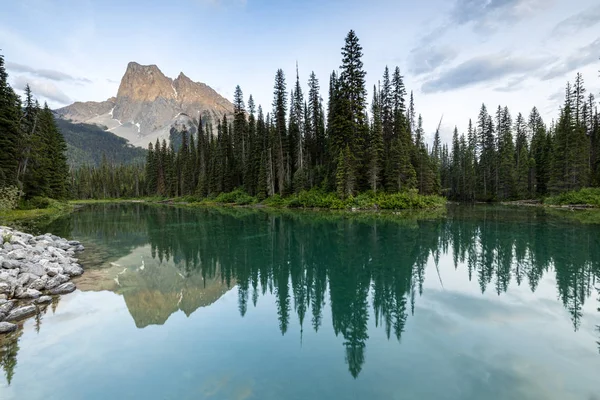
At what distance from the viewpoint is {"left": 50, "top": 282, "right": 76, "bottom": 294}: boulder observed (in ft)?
42.3

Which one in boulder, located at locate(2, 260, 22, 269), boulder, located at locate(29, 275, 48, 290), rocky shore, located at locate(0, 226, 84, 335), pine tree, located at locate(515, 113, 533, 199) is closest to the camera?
rocky shore, located at locate(0, 226, 84, 335)

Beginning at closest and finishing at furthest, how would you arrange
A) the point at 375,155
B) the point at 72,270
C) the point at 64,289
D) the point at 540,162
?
1. the point at 64,289
2. the point at 72,270
3. the point at 375,155
4. the point at 540,162

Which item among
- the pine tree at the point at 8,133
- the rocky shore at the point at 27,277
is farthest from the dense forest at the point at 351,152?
the rocky shore at the point at 27,277

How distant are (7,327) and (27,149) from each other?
142 ft

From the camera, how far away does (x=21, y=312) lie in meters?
10.4

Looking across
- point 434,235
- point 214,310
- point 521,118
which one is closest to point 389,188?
point 434,235

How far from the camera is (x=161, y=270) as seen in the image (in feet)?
59.2

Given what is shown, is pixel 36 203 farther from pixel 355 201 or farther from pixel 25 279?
pixel 355 201

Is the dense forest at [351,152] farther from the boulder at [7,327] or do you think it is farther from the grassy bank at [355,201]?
the boulder at [7,327]

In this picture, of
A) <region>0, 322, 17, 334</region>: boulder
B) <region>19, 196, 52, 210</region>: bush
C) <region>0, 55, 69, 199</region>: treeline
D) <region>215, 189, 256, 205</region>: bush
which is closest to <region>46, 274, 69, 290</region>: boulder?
<region>0, 322, 17, 334</region>: boulder

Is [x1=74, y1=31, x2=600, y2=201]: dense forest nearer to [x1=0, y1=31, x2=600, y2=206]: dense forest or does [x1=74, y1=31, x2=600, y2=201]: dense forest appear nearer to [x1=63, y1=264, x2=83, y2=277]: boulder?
[x1=0, y1=31, x2=600, y2=206]: dense forest

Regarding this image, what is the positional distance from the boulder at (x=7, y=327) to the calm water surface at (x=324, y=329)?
0.23 m

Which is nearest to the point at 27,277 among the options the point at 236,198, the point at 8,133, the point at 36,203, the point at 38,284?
the point at 38,284

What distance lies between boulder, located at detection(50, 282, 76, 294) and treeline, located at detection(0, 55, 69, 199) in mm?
30863
